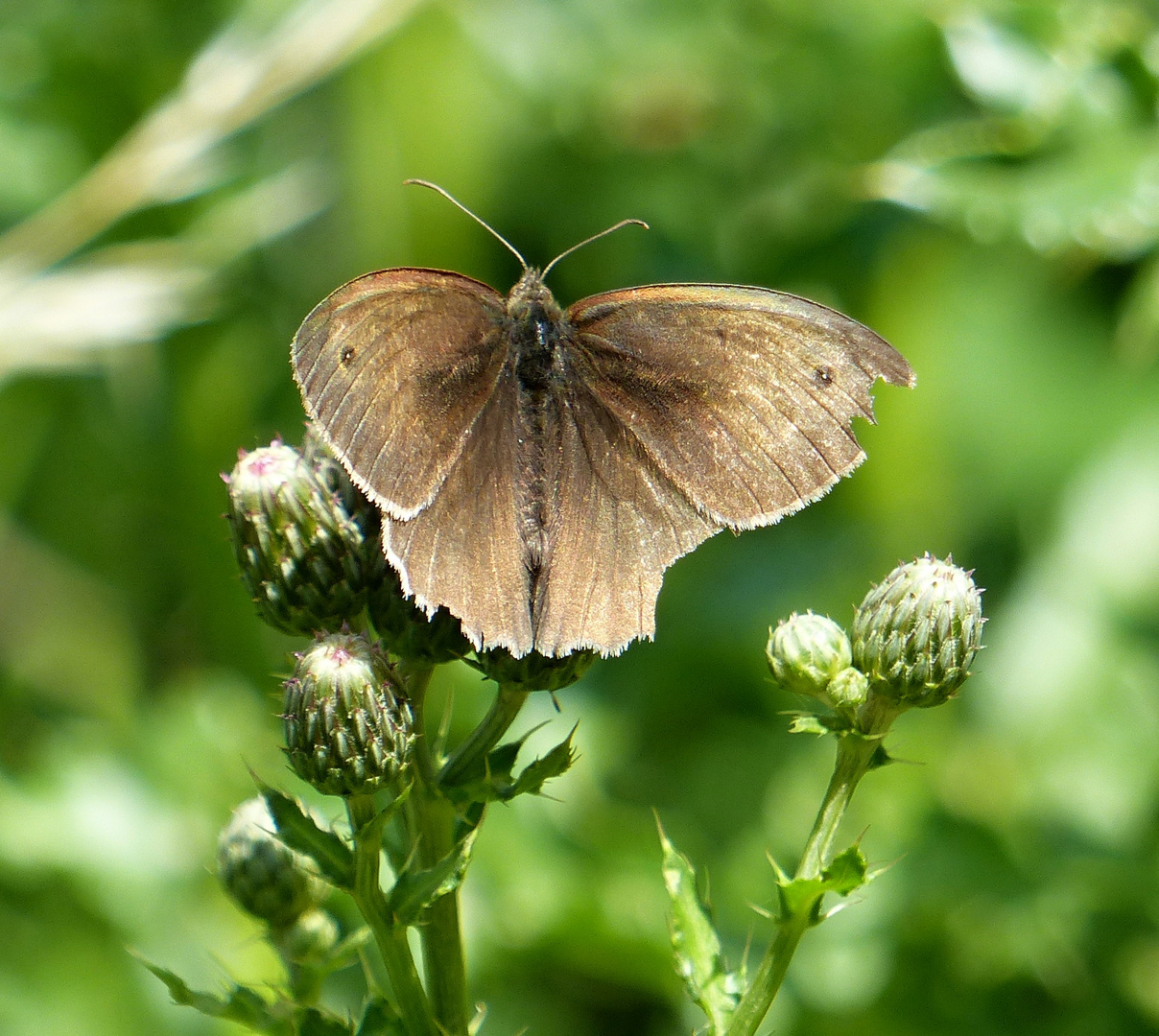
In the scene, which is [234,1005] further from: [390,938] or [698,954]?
[698,954]

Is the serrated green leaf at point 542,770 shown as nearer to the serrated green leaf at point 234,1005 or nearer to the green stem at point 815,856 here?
the green stem at point 815,856

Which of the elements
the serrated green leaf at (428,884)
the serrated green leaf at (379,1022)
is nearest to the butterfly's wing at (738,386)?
the serrated green leaf at (428,884)

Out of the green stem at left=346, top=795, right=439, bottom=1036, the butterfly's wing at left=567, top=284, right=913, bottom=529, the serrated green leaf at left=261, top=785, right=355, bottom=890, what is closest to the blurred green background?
the butterfly's wing at left=567, top=284, right=913, bottom=529

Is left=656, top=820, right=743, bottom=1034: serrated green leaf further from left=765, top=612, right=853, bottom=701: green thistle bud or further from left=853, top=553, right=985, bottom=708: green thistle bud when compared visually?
left=853, top=553, right=985, bottom=708: green thistle bud

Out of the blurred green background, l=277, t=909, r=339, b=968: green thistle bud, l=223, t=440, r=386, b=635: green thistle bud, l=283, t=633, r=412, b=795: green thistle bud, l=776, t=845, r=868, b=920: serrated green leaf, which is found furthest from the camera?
the blurred green background

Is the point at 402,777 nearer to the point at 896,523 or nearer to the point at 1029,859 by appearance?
the point at 1029,859

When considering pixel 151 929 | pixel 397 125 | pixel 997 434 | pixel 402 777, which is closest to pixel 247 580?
pixel 402 777
